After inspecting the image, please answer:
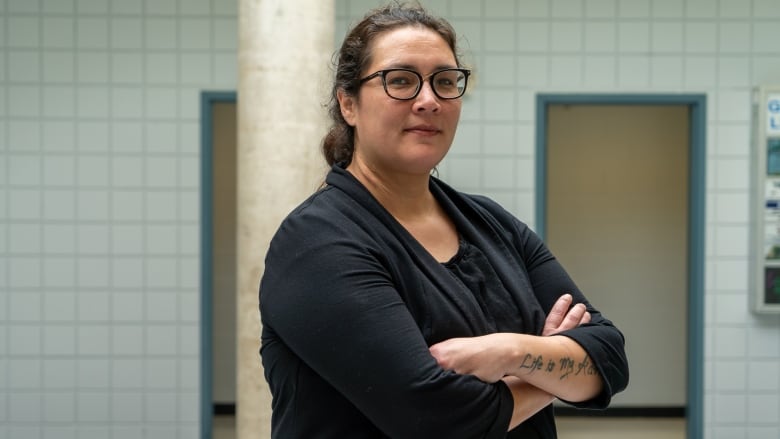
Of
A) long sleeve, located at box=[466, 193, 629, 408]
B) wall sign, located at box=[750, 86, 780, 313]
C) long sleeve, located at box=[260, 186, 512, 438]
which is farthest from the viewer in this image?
wall sign, located at box=[750, 86, 780, 313]

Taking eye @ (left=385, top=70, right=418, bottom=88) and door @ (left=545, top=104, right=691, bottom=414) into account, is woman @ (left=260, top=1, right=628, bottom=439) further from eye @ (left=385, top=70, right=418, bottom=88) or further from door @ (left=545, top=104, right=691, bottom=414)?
door @ (left=545, top=104, right=691, bottom=414)

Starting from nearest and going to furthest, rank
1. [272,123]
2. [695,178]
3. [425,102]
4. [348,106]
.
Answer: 1. [425,102]
2. [348,106]
3. [272,123]
4. [695,178]

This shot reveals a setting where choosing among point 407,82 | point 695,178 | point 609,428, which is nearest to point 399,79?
point 407,82

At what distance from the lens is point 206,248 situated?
15.4 feet

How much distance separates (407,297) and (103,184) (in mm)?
3702

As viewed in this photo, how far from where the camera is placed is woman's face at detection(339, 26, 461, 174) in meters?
1.34

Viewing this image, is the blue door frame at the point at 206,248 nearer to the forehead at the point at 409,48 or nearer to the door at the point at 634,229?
the door at the point at 634,229

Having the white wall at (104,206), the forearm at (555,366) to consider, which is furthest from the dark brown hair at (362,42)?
the white wall at (104,206)

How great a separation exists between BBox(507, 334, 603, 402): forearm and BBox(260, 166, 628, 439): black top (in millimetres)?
49

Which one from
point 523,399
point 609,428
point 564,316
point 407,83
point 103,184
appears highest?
point 407,83

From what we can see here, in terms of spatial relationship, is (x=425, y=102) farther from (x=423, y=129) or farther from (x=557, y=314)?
(x=557, y=314)

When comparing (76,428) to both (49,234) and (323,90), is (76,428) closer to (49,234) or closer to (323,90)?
(49,234)

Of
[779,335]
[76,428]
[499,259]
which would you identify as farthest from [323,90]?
[779,335]

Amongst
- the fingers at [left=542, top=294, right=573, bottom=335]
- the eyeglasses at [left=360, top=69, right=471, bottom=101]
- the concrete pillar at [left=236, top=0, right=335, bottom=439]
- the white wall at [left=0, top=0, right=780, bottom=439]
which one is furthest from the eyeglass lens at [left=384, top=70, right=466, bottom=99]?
the white wall at [left=0, top=0, right=780, bottom=439]
